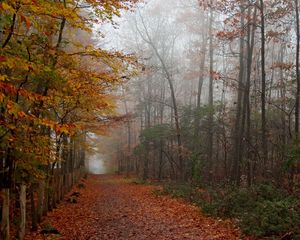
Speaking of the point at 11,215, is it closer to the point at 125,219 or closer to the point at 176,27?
the point at 125,219

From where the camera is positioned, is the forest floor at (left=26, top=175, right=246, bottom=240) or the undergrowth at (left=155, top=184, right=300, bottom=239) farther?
the forest floor at (left=26, top=175, right=246, bottom=240)

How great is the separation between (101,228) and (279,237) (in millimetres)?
5684

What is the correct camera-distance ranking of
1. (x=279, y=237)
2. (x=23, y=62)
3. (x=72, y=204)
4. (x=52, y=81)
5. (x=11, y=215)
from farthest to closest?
(x=72, y=204) → (x=11, y=215) → (x=52, y=81) → (x=279, y=237) → (x=23, y=62)

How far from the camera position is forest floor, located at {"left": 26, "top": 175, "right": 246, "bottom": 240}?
10219mm

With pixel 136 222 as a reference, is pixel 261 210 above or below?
above

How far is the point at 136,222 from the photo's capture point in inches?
489

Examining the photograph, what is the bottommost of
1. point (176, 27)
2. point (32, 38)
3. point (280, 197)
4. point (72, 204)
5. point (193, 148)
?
point (72, 204)

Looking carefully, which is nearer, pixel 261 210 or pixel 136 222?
pixel 261 210

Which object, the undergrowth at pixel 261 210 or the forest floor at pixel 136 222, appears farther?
the forest floor at pixel 136 222

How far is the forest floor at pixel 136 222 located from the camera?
10219 millimetres

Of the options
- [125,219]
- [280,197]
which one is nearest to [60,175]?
[125,219]

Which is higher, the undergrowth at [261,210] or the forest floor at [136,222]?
the undergrowth at [261,210]

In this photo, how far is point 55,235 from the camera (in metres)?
10.9

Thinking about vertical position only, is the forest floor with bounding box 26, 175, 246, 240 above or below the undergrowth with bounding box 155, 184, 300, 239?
below
